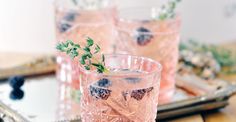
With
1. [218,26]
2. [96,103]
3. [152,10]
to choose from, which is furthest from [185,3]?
[96,103]

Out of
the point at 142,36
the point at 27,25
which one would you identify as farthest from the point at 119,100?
the point at 27,25

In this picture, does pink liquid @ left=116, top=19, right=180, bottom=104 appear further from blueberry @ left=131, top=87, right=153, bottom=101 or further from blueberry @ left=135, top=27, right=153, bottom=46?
blueberry @ left=131, top=87, right=153, bottom=101

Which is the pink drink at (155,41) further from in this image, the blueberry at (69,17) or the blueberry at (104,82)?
the blueberry at (104,82)

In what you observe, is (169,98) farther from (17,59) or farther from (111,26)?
(17,59)

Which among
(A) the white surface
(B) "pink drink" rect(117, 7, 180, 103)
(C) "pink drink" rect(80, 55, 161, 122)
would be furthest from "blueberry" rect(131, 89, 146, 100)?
(A) the white surface

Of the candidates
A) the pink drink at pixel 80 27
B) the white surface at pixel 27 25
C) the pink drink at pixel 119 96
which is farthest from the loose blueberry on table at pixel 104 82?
the white surface at pixel 27 25

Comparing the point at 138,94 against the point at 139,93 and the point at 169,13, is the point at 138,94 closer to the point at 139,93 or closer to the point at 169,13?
the point at 139,93
